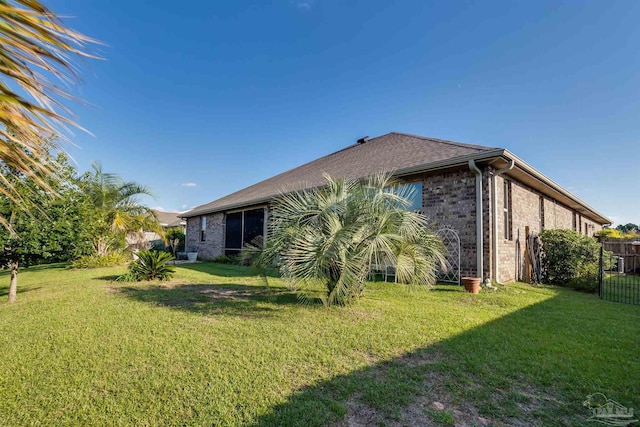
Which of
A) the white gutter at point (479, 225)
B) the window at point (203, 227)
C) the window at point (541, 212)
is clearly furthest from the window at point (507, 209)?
the window at point (203, 227)

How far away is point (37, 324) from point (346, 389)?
17.4 feet

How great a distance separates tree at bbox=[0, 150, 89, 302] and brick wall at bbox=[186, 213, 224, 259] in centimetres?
1045

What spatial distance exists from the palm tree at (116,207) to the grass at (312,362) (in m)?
9.25

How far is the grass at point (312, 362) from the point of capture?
2.39 metres

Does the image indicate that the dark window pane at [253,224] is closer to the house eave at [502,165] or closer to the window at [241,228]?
the window at [241,228]

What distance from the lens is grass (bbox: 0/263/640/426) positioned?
239 centimetres

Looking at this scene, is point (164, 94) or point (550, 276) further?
point (164, 94)

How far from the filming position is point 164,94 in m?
12.6

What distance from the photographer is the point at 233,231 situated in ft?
54.7

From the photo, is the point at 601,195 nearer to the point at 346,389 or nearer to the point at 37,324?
the point at 346,389


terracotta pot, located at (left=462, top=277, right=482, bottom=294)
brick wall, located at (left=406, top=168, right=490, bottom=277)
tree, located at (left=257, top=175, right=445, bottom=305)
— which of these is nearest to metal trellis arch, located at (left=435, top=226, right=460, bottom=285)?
brick wall, located at (left=406, top=168, right=490, bottom=277)

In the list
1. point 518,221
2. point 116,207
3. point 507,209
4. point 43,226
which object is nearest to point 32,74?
point 43,226

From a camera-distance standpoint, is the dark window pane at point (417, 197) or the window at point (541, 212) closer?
the dark window pane at point (417, 197)

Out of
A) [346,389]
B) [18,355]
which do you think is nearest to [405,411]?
[346,389]
